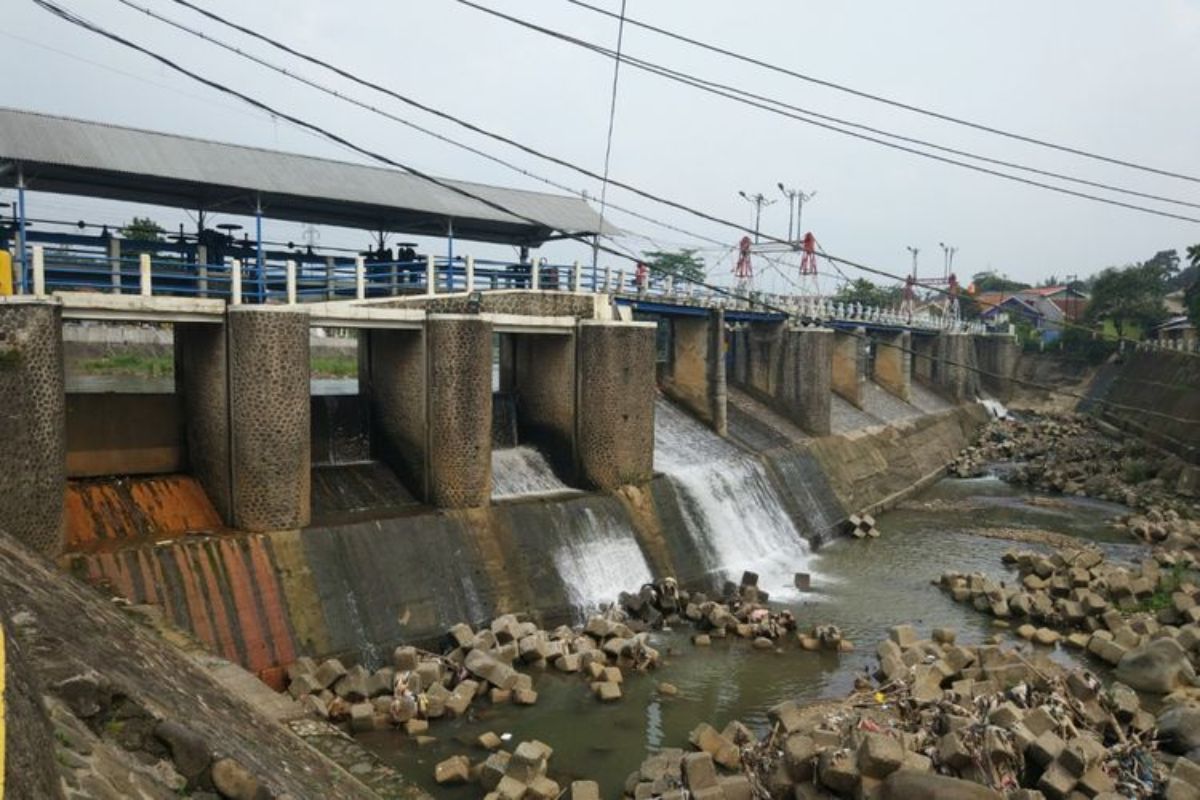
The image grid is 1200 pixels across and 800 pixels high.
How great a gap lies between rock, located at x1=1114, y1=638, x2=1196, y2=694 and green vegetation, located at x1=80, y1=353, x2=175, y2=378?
99.7 ft

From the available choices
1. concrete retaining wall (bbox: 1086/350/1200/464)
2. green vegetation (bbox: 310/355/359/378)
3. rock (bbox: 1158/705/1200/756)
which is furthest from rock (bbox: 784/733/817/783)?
green vegetation (bbox: 310/355/359/378)

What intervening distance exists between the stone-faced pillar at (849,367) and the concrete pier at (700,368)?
13229 millimetres

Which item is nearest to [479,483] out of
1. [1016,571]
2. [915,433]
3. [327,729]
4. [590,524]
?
[590,524]

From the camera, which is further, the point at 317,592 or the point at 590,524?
the point at 590,524

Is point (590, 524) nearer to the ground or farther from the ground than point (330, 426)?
nearer to the ground

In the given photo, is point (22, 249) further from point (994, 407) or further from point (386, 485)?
point (994, 407)

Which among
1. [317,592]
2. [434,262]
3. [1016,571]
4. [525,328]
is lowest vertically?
[1016,571]

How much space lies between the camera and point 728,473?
1041 inches

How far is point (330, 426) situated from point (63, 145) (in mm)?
7826

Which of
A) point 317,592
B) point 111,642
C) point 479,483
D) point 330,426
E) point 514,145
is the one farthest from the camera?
point 330,426

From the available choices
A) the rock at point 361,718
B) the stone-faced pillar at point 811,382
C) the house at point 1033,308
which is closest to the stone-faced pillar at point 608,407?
the rock at point 361,718

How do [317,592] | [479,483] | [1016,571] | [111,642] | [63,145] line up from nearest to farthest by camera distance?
1. [111,642]
2. [317,592]
3. [63,145]
4. [479,483]
5. [1016,571]

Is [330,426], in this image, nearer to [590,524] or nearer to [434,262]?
[434,262]

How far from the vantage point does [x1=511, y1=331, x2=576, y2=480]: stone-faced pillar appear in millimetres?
22922
